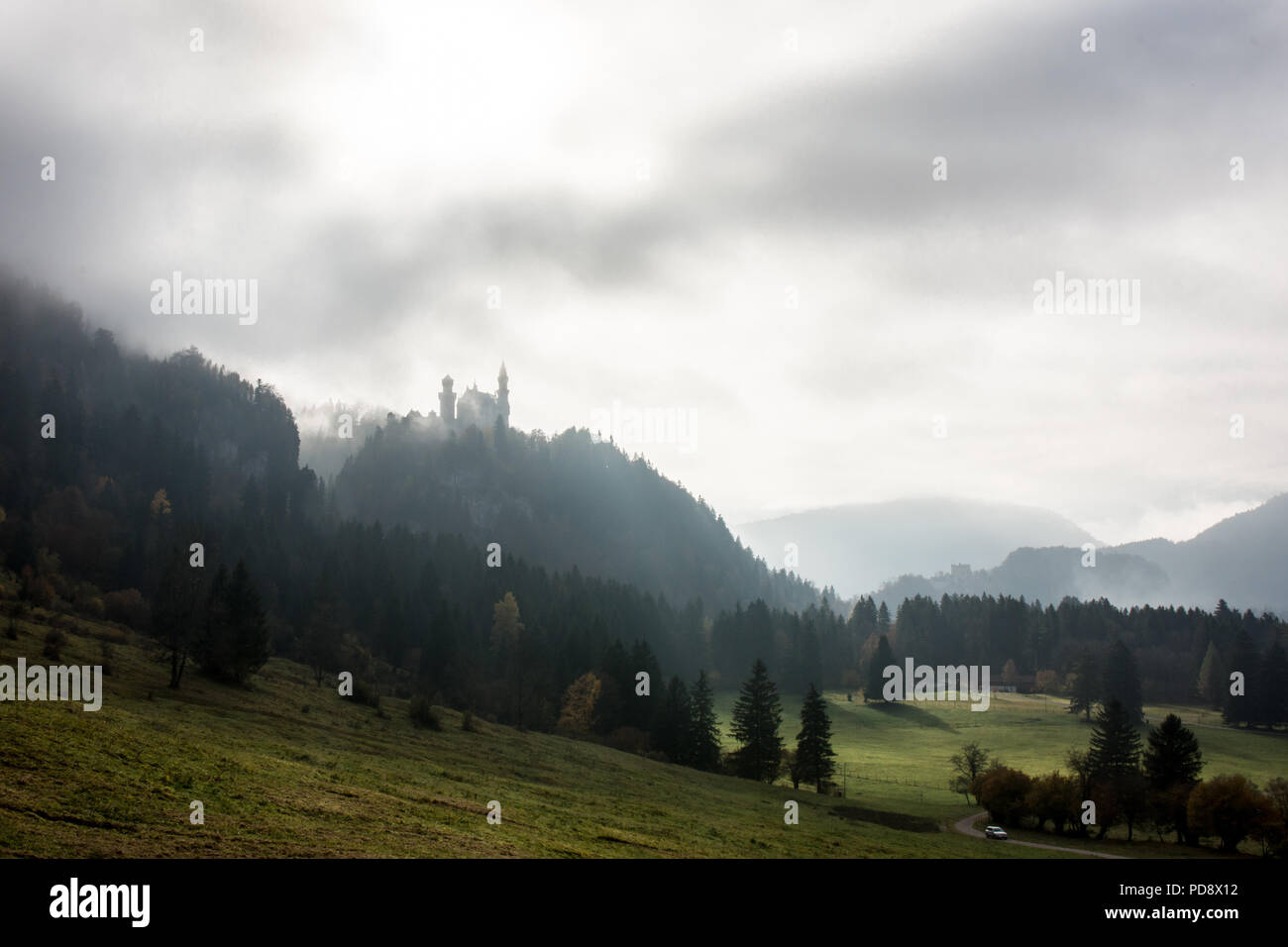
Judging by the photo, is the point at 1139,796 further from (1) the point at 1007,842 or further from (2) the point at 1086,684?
(2) the point at 1086,684

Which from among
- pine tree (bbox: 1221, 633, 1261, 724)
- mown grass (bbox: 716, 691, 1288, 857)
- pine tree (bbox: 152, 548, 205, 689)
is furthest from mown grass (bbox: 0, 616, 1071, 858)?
pine tree (bbox: 1221, 633, 1261, 724)

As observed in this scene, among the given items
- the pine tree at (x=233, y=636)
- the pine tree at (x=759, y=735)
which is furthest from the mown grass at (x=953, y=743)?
the pine tree at (x=233, y=636)

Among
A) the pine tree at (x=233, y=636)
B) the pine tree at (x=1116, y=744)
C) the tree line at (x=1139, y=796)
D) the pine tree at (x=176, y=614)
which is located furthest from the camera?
the pine tree at (x=1116, y=744)

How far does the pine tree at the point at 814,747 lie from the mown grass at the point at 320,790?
1342 cm

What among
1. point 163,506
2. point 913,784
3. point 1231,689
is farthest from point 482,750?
point 1231,689

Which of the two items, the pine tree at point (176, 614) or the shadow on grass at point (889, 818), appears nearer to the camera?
the pine tree at point (176, 614)

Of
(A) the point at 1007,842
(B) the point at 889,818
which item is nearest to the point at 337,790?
(B) the point at 889,818

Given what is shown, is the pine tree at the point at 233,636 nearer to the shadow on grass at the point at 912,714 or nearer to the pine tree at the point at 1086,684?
the shadow on grass at the point at 912,714

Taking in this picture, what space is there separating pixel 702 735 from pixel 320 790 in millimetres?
70891

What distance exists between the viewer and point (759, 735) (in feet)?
310

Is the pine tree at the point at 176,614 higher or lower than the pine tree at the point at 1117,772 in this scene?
higher

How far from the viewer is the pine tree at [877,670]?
16638cm
